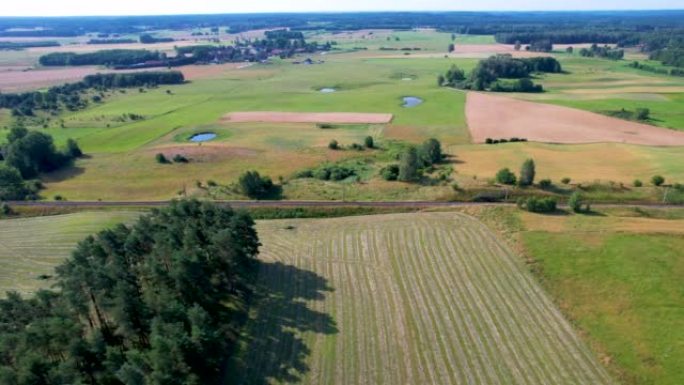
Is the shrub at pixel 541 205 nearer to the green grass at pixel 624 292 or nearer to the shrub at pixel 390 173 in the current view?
the green grass at pixel 624 292

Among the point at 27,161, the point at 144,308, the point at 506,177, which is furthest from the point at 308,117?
the point at 144,308

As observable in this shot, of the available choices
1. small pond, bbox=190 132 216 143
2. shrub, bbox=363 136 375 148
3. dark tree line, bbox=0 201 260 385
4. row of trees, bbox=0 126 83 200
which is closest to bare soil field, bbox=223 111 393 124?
small pond, bbox=190 132 216 143

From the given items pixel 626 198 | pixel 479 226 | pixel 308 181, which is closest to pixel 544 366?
pixel 479 226

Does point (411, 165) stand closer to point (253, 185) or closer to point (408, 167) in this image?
point (408, 167)

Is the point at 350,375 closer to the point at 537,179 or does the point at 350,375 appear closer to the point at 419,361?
the point at 419,361

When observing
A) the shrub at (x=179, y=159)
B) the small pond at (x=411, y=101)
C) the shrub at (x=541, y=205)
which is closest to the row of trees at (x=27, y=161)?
the shrub at (x=179, y=159)

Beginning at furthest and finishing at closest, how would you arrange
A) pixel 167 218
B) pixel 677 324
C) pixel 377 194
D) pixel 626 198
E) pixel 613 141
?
1. pixel 613 141
2. pixel 377 194
3. pixel 626 198
4. pixel 167 218
5. pixel 677 324
